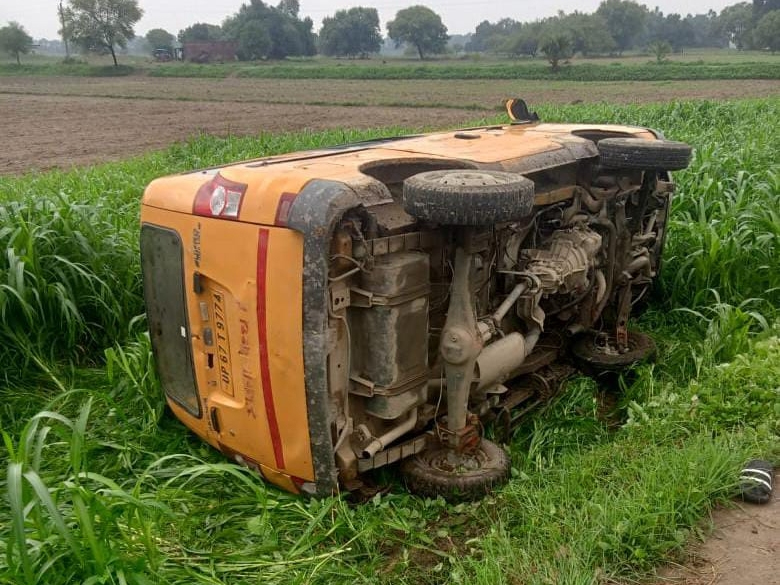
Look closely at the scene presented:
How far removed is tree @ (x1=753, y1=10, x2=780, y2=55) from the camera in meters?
63.8

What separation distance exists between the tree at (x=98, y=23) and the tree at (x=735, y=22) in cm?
6712

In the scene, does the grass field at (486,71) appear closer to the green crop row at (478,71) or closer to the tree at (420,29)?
the green crop row at (478,71)

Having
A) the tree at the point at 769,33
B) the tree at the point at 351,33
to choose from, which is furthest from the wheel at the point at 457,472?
the tree at the point at 351,33

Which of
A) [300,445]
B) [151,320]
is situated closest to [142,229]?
[151,320]

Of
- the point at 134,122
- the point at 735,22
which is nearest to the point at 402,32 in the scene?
the point at 735,22

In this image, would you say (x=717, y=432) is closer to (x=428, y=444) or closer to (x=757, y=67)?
(x=428, y=444)

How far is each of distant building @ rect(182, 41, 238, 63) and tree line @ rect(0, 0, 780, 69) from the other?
3.62 metres

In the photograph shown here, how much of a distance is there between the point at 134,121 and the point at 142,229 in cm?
2211

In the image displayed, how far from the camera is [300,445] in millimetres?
2734

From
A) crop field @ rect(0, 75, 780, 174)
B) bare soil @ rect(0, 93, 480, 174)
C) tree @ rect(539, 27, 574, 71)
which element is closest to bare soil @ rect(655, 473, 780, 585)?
bare soil @ rect(0, 93, 480, 174)

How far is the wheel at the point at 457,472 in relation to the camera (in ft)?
9.44

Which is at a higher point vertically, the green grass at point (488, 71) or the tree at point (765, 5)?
the tree at point (765, 5)

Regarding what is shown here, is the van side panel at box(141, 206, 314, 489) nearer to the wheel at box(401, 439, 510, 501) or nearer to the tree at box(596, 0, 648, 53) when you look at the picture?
the wheel at box(401, 439, 510, 501)

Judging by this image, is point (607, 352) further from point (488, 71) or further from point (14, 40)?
point (14, 40)
